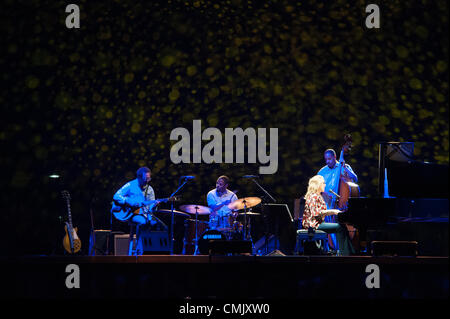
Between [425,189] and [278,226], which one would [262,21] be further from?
[425,189]

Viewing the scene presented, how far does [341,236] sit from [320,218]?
0.32 m

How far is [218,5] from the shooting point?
7977 mm

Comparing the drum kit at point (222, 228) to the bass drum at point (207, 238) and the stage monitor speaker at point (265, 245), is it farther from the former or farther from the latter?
the stage monitor speaker at point (265, 245)

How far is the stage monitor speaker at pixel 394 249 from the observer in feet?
17.8

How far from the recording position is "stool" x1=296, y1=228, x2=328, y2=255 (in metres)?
5.95

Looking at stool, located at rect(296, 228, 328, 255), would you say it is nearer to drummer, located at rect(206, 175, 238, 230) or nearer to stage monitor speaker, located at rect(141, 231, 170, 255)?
drummer, located at rect(206, 175, 238, 230)

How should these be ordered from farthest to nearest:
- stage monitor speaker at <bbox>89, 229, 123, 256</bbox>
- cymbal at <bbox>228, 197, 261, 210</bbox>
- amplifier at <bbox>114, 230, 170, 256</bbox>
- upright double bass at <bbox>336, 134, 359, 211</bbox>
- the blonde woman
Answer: stage monitor speaker at <bbox>89, 229, 123, 256</bbox>
cymbal at <bbox>228, 197, 261, 210</bbox>
upright double bass at <bbox>336, 134, 359, 211</bbox>
the blonde woman
amplifier at <bbox>114, 230, 170, 256</bbox>

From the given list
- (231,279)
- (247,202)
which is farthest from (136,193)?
(231,279)

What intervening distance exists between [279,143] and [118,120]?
2.23 metres

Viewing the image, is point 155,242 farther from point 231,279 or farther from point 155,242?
point 231,279

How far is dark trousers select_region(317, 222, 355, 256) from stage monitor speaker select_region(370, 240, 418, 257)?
87cm

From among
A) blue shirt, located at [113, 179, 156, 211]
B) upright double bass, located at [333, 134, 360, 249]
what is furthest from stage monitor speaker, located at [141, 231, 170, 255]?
upright double bass, located at [333, 134, 360, 249]

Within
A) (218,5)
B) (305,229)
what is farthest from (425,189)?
(218,5)
